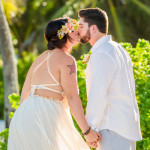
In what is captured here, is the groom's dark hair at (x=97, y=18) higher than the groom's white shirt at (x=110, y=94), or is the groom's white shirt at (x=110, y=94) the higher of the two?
the groom's dark hair at (x=97, y=18)

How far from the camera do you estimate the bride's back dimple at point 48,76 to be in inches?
126

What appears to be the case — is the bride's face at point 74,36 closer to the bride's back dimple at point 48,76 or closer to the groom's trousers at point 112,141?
the bride's back dimple at point 48,76

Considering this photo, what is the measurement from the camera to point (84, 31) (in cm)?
326

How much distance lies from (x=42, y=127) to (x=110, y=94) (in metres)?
0.63

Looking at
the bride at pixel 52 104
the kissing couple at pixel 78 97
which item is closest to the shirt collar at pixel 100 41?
the kissing couple at pixel 78 97

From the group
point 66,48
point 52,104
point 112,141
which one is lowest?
point 112,141

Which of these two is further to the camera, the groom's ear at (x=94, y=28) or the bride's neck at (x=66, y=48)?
the bride's neck at (x=66, y=48)

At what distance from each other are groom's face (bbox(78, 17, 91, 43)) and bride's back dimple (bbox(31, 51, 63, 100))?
28 centimetres

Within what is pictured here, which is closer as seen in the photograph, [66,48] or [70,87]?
Result: [70,87]

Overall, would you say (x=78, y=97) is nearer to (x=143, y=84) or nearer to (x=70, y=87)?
(x=70, y=87)

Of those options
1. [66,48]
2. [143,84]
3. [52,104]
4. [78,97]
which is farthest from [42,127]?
→ [143,84]

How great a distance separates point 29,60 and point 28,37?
11.6m

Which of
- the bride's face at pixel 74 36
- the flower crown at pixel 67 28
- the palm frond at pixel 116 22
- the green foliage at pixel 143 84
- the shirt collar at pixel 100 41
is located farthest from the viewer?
the palm frond at pixel 116 22

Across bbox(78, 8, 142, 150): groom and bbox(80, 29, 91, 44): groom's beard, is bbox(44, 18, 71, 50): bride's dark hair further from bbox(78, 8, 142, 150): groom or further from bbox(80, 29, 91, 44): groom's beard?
bbox(78, 8, 142, 150): groom
